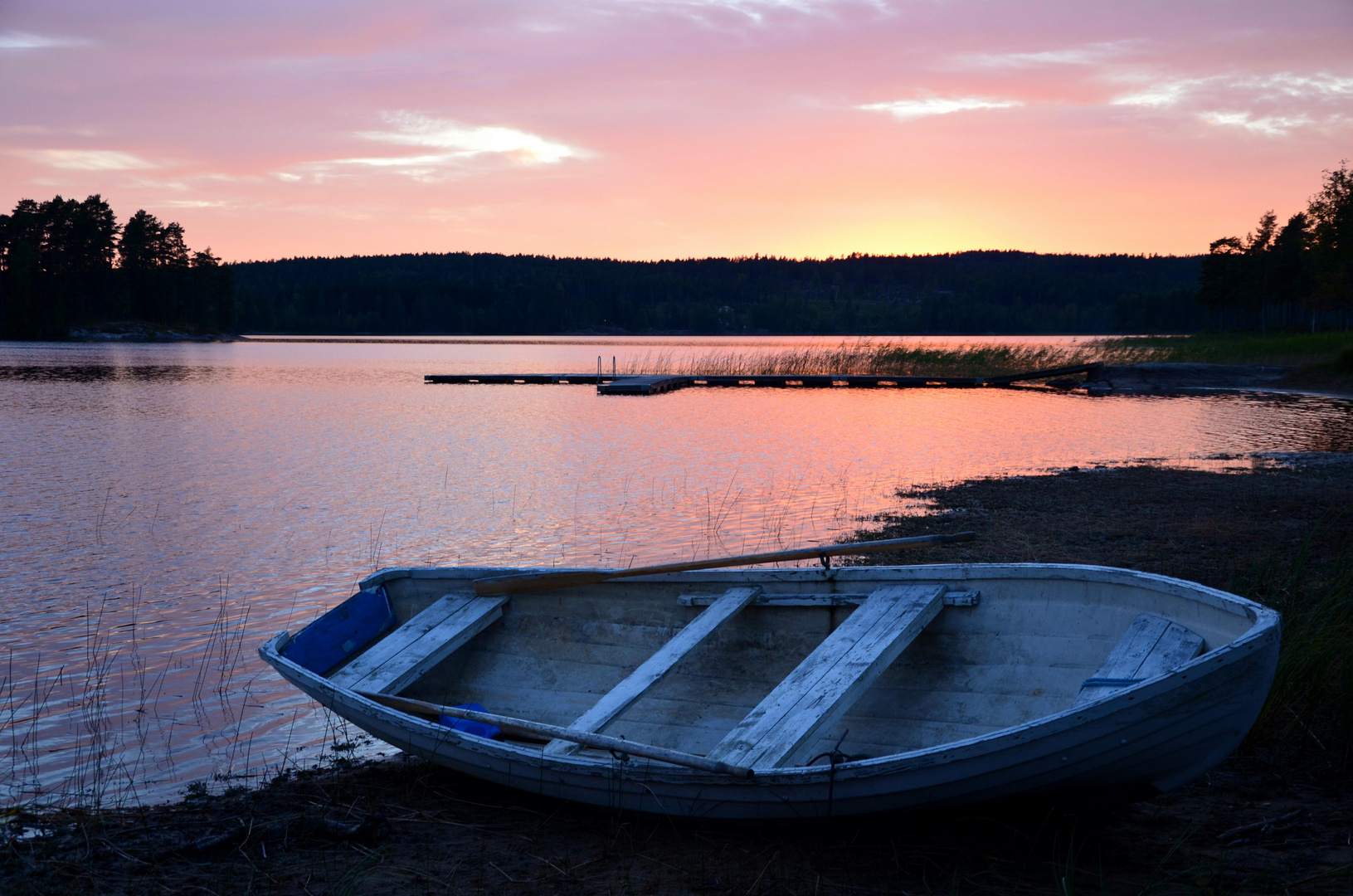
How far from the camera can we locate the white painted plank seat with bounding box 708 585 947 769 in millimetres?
3820

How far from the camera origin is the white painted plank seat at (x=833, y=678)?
12.5 ft

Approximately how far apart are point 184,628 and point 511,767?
189 inches

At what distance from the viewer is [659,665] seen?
4.66m

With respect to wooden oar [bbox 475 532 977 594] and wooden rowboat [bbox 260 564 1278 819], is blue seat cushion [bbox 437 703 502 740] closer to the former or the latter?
wooden rowboat [bbox 260 564 1278 819]

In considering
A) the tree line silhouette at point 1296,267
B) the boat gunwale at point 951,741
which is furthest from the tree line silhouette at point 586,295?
the boat gunwale at point 951,741

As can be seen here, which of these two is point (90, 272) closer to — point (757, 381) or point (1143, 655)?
point (757, 381)

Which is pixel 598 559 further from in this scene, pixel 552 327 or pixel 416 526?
pixel 552 327

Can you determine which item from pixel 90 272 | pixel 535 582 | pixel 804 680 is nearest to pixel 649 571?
pixel 535 582

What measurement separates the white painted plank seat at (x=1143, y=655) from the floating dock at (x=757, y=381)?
3360 centimetres

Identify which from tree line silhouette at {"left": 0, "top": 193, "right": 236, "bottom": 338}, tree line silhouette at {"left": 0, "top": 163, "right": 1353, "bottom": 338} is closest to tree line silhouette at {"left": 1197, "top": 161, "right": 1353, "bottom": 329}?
tree line silhouette at {"left": 0, "top": 163, "right": 1353, "bottom": 338}

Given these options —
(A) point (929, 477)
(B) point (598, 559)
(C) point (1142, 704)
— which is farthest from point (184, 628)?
(A) point (929, 477)

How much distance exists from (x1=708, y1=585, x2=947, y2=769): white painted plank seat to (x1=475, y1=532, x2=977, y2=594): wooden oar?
0.50 m

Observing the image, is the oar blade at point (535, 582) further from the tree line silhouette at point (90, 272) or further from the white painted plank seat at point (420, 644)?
the tree line silhouette at point (90, 272)

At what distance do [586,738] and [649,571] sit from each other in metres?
1.41
